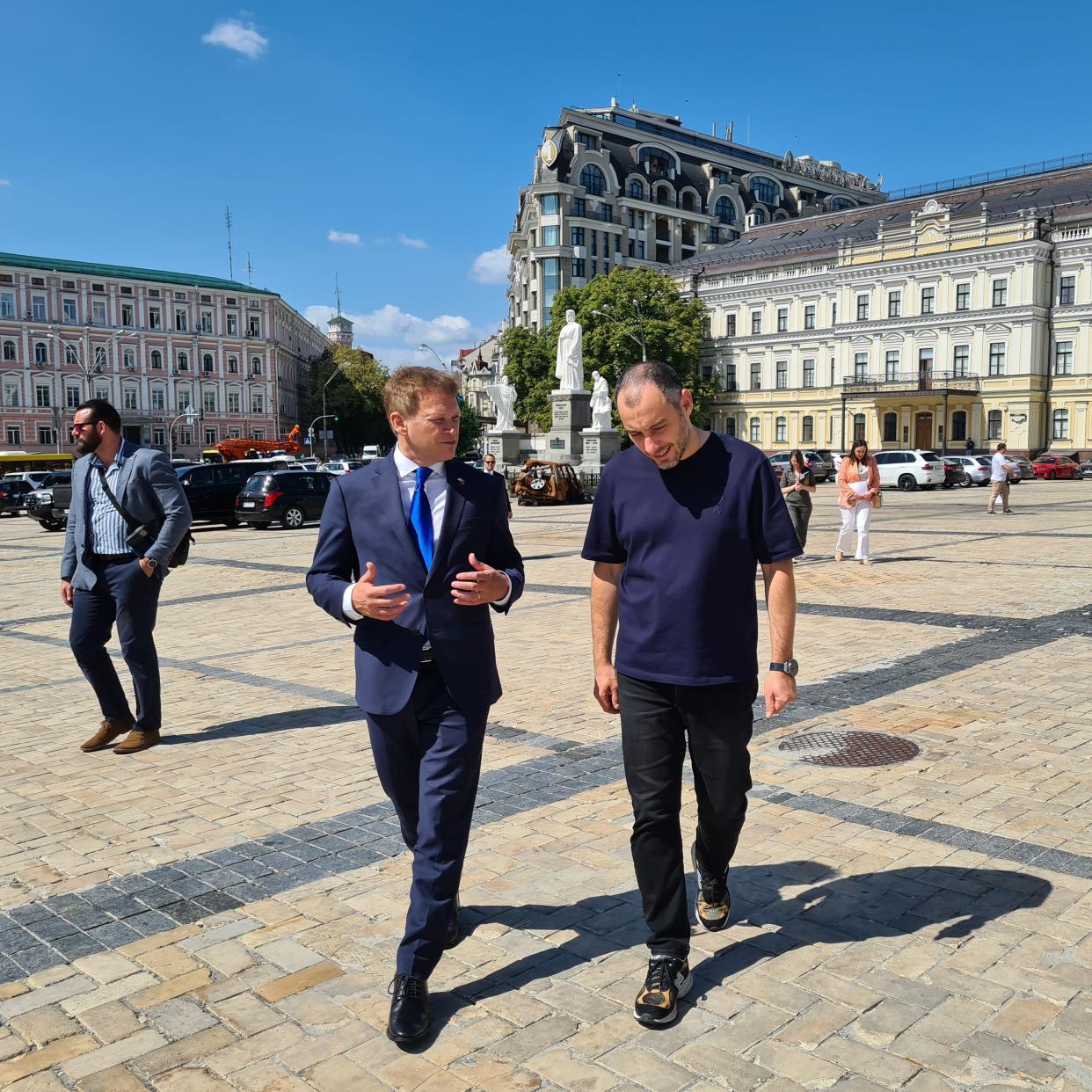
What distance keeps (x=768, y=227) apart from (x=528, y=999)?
278ft

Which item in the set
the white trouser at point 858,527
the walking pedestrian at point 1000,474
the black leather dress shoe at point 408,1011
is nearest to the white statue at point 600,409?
the walking pedestrian at point 1000,474

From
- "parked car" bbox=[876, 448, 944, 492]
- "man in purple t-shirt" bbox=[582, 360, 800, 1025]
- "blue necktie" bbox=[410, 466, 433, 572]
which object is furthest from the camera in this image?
"parked car" bbox=[876, 448, 944, 492]

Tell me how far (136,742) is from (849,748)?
4159mm

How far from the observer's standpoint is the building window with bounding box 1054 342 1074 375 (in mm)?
60656

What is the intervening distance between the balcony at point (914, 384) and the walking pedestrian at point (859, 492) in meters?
50.1

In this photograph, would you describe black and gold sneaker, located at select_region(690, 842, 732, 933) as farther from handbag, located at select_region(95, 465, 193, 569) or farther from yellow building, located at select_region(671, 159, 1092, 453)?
yellow building, located at select_region(671, 159, 1092, 453)

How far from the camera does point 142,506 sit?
6.30 metres

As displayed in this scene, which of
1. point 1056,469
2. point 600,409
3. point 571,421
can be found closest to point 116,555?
point 600,409

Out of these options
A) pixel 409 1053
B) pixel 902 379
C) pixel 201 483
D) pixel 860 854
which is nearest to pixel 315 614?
pixel 860 854

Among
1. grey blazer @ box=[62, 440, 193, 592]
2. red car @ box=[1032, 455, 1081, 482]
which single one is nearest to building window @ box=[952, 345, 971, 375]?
red car @ box=[1032, 455, 1081, 482]

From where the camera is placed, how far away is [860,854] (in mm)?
4520

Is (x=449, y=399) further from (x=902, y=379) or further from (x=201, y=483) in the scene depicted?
(x=902, y=379)

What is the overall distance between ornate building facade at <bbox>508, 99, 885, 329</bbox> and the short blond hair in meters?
80.8

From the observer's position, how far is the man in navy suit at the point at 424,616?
129 inches
